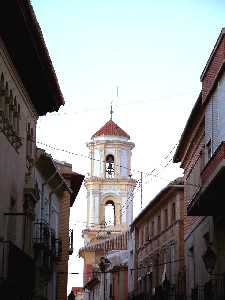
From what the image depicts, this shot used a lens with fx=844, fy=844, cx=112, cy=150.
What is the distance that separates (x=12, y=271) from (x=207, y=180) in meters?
5.71

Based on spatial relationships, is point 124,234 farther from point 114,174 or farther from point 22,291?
point 22,291

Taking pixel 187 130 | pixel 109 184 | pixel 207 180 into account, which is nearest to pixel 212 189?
pixel 207 180

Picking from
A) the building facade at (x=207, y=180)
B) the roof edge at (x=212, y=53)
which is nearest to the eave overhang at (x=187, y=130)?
the building facade at (x=207, y=180)

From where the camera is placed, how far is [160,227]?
4322cm

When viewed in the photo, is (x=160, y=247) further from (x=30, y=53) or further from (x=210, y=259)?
(x=30, y=53)

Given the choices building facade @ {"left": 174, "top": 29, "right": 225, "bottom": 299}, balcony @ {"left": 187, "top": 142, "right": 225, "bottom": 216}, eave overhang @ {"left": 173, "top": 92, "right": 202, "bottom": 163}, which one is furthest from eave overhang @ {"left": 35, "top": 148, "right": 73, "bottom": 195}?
balcony @ {"left": 187, "top": 142, "right": 225, "bottom": 216}

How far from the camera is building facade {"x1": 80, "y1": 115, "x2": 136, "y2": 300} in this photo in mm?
73125

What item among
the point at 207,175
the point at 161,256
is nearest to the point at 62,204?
the point at 161,256

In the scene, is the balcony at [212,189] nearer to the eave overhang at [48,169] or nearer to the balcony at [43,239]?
the balcony at [43,239]

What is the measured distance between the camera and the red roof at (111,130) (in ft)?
247

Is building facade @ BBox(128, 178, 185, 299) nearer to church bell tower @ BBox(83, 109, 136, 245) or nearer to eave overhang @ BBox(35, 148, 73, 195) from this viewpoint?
eave overhang @ BBox(35, 148, 73, 195)

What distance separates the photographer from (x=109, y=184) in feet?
242

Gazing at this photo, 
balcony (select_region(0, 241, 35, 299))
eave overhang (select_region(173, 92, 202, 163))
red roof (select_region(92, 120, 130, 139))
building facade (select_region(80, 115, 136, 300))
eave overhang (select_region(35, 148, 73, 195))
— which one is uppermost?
red roof (select_region(92, 120, 130, 139))

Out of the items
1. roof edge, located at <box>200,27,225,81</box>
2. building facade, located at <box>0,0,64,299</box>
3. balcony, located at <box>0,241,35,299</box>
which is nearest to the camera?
building facade, located at <box>0,0,64,299</box>
